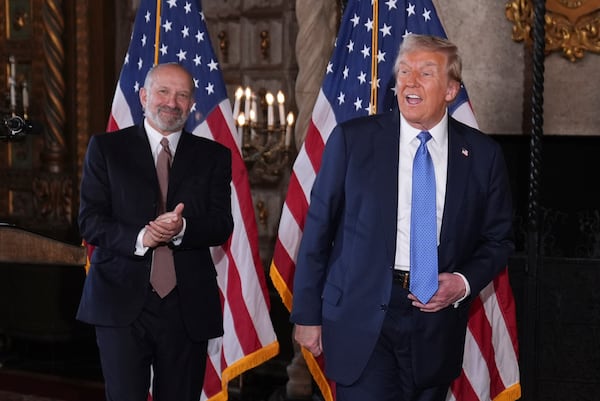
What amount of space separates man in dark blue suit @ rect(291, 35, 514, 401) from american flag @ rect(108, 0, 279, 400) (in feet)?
4.23

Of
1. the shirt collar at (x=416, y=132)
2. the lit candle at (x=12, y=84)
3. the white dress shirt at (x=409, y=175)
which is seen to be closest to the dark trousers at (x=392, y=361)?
the white dress shirt at (x=409, y=175)

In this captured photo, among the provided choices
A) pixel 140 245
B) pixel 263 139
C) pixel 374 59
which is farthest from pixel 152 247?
pixel 263 139

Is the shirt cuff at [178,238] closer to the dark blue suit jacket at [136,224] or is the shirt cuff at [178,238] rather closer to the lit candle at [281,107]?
the dark blue suit jacket at [136,224]

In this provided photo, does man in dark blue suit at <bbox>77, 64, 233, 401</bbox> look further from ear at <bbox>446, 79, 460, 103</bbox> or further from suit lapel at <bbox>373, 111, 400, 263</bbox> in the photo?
ear at <bbox>446, 79, 460, 103</bbox>

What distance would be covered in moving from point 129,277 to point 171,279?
146 mm

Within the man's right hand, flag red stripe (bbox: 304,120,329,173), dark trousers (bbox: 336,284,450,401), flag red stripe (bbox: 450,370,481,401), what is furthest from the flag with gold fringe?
dark trousers (bbox: 336,284,450,401)

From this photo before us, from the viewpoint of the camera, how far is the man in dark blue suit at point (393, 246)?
2545 millimetres

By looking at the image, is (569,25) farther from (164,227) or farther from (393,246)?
(164,227)

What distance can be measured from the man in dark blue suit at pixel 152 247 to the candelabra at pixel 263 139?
A: 2.41 m

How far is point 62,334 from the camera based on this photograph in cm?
609

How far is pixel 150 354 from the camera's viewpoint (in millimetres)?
3031

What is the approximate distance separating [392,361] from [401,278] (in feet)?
0.86

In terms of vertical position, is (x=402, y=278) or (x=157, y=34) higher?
(x=157, y=34)

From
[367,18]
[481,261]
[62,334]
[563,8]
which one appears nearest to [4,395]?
[62,334]
